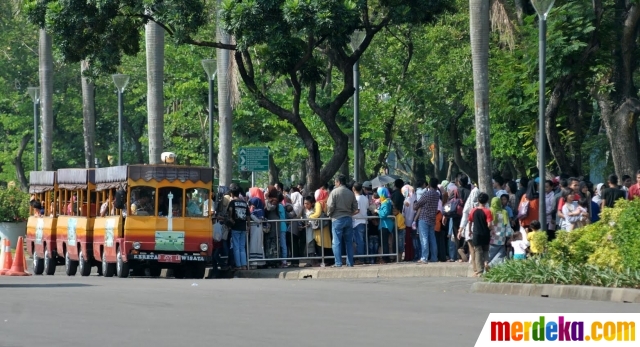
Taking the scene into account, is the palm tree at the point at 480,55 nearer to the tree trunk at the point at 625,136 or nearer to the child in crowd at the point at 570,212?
the child in crowd at the point at 570,212

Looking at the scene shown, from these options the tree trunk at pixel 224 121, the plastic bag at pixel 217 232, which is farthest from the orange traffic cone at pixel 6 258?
the tree trunk at pixel 224 121

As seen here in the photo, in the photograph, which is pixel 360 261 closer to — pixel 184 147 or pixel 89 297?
pixel 89 297

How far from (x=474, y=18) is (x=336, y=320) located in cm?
1449

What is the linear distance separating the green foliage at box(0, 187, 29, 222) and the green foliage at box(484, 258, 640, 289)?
76.5 feet

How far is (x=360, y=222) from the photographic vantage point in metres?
29.8

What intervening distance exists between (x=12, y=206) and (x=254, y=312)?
26.6m

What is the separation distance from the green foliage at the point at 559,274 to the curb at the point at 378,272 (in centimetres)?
288

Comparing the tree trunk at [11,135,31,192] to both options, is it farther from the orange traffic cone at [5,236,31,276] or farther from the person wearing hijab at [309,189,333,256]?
the person wearing hijab at [309,189,333,256]

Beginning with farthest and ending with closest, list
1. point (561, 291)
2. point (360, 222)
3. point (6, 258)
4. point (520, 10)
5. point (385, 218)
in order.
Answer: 1. point (520, 10)
2. point (6, 258)
3. point (360, 222)
4. point (385, 218)
5. point (561, 291)

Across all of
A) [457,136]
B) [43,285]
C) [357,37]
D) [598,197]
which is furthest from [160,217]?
[457,136]

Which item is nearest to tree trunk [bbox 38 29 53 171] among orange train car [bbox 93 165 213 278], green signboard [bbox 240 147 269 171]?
green signboard [bbox 240 147 269 171]

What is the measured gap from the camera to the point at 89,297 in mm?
20609

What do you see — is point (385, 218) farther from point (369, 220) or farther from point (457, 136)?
point (457, 136)

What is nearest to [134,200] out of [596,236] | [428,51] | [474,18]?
[474,18]
